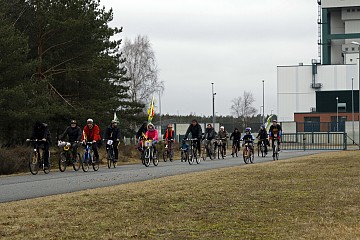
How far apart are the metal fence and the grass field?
40.1 metres

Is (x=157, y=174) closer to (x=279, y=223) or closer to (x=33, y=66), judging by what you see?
(x=279, y=223)

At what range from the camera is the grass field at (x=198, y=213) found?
333 inches

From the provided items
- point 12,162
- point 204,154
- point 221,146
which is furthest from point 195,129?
point 221,146

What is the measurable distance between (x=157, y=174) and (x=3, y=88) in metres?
16.3

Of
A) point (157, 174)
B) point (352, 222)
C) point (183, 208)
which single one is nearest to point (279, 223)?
point (352, 222)

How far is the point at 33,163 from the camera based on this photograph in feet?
74.6

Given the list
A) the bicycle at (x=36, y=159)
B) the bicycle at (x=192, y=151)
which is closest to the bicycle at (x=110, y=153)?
the bicycle at (x=192, y=151)

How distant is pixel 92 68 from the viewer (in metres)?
41.0

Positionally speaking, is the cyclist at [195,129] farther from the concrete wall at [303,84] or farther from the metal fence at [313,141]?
the concrete wall at [303,84]

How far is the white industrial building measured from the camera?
9150 cm

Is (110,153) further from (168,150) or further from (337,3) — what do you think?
(337,3)

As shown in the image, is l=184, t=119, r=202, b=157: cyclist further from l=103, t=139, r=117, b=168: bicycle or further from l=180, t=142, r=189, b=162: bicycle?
l=103, t=139, r=117, b=168: bicycle

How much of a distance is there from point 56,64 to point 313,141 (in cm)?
2297

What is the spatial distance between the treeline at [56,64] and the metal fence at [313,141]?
16.7 metres
